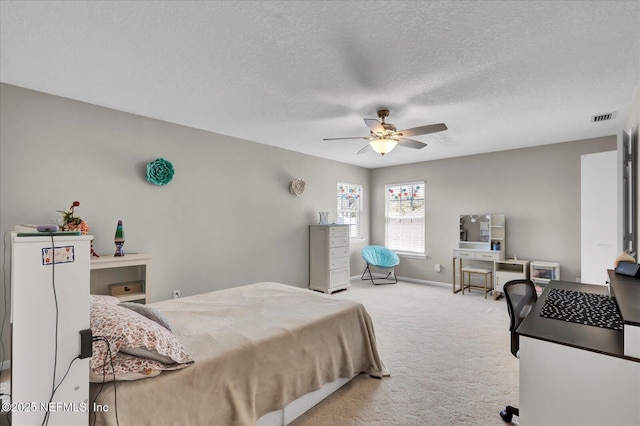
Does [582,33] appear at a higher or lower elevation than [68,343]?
higher

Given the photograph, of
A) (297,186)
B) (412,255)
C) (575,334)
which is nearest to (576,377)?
(575,334)

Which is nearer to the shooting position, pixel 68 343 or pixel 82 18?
pixel 68 343

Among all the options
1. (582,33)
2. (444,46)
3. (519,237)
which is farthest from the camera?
(519,237)

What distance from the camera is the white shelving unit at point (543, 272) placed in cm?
477

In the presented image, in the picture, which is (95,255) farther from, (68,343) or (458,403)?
(458,403)

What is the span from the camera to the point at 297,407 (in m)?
2.14

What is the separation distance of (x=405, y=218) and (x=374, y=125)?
4145mm

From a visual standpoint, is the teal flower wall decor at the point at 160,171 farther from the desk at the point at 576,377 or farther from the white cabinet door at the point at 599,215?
the white cabinet door at the point at 599,215

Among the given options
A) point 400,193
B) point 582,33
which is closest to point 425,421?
point 582,33

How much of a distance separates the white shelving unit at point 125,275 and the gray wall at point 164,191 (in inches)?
9.4

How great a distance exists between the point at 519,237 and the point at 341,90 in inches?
172

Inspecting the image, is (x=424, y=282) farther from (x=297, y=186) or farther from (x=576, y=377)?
(x=576, y=377)

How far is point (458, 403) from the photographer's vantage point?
7.59ft

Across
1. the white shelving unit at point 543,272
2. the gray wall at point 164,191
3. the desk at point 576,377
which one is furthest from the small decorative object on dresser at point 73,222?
the white shelving unit at point 543,272
